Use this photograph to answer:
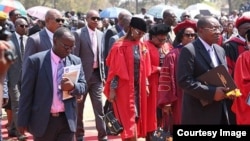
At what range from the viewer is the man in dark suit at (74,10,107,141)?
10.1 m

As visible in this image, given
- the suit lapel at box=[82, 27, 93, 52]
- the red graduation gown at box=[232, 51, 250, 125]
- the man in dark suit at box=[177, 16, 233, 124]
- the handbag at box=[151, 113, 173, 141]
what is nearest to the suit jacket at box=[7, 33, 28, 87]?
the suit lapel at box=[82, 27, 93, 52]

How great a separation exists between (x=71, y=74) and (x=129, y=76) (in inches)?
77.1

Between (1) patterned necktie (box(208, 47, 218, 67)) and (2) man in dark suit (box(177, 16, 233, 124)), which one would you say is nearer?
(2) man in dark suit (box(177, 16, 233, 124))

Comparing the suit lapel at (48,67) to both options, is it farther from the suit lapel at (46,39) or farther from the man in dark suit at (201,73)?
the suit lapel at (46,39)

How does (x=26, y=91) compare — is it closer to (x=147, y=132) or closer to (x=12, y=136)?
(x=147, y=132)

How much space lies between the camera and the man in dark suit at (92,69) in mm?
10141

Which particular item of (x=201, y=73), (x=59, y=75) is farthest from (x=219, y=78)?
(x=59, y=75)

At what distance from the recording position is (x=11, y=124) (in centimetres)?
1107

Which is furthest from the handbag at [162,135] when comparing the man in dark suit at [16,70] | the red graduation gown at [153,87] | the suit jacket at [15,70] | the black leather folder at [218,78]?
the suit jacket at [15,70]

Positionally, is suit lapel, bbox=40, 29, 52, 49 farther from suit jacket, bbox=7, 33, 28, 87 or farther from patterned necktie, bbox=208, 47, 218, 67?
patterned necktie, bbox=208, 47, 218, 67

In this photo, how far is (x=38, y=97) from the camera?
665cm

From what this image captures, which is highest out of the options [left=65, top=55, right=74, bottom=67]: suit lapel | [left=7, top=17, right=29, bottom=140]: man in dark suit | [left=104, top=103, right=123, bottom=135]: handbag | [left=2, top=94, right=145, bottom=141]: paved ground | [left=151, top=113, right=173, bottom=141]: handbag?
[left=65, top=55, right=74, bottom=67]: suit lapel

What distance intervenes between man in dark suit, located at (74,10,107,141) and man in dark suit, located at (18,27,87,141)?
333 centimetres

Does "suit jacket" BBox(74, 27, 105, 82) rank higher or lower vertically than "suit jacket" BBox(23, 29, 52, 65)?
lower
